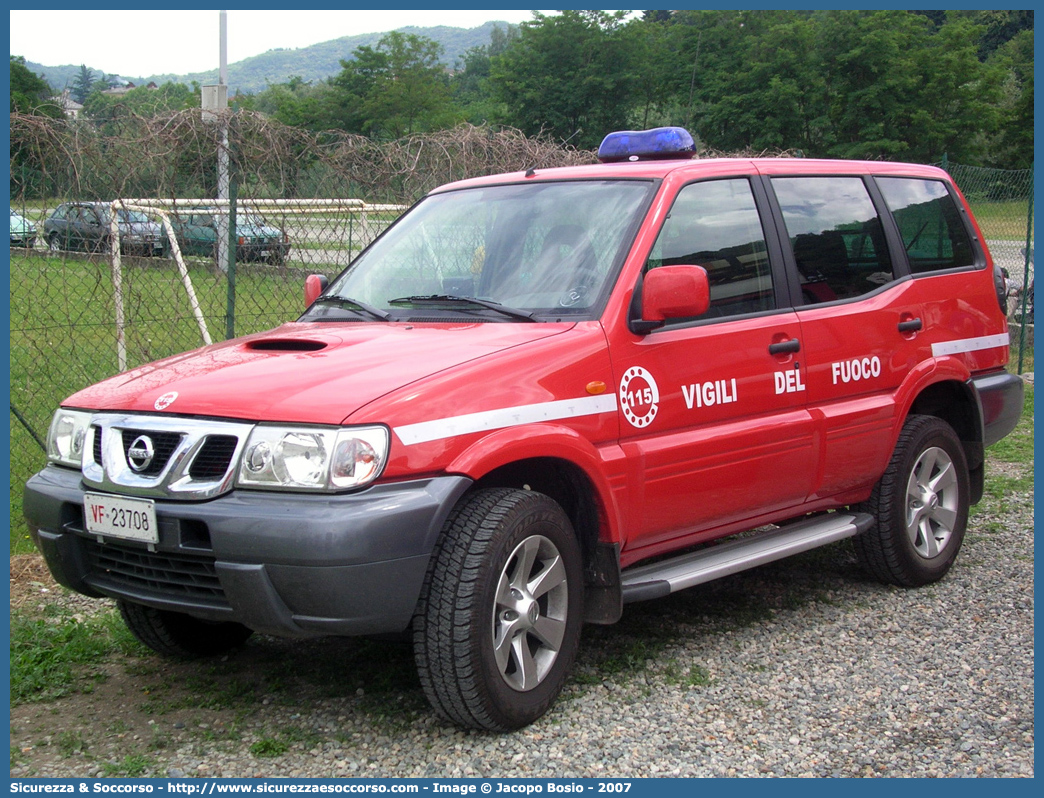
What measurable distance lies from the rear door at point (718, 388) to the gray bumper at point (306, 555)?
97 cm

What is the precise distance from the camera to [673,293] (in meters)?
4.02

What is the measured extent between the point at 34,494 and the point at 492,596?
5.34 ft

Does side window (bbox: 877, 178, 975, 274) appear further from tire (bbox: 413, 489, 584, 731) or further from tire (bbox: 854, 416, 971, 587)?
tire (bbox: 413, 489, 584, 731)

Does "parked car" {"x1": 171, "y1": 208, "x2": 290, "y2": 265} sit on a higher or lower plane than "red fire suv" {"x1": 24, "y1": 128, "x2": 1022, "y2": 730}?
higher

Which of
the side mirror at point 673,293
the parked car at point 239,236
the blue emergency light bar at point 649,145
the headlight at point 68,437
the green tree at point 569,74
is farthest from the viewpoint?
the green tree at point 569,74

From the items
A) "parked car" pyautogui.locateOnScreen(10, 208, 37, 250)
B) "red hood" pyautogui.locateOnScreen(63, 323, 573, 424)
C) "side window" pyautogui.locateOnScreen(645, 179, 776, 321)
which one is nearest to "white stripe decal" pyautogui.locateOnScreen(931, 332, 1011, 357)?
"side window" pyautogui.locateOnScreen(645, 179, 776, 321)

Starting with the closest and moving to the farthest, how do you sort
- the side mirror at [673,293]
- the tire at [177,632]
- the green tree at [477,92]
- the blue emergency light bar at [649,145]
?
1. the side mirror at [673,293]
2. the tire at [177,632]
3. the blue emergency light bar at [649,145]
4. the green tree at [477,92]

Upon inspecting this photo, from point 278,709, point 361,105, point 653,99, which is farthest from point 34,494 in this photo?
point 361,105

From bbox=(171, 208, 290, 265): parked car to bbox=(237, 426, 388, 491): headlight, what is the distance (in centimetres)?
346

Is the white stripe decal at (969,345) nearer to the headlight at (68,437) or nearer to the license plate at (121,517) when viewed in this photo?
the license plate at (121,517)

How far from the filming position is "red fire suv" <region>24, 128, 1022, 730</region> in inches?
133

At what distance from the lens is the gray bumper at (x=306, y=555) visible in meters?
3.26

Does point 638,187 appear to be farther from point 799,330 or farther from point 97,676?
point 97,676

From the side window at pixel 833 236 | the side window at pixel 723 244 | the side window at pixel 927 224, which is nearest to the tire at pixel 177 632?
the side window at pixel 723 244
